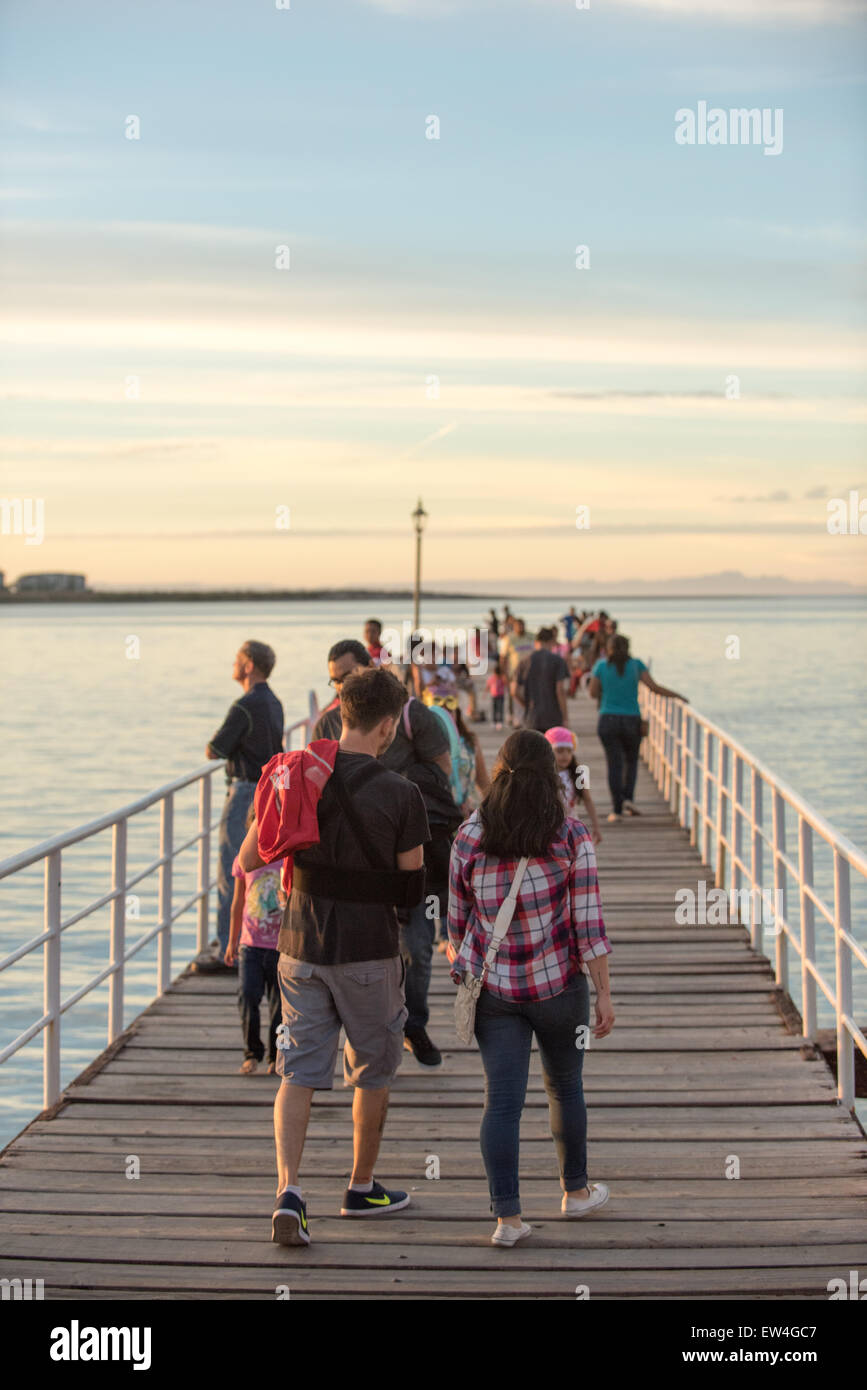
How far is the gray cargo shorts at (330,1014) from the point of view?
491 centimetres

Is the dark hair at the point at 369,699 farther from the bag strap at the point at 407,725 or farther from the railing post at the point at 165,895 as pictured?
the railing post at the point at 165,895

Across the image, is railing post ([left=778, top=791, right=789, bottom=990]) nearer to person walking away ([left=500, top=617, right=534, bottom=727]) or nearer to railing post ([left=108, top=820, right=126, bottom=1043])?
railing post ([left=108, top=820, right=126, bottom=1043])

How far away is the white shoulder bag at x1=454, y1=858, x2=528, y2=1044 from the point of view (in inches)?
190

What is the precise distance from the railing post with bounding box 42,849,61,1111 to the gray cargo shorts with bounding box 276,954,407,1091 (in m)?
1.64

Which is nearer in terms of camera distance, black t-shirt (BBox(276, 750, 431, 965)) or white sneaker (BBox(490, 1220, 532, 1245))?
black t-shirt (BBox(276, 750, 431, 965))

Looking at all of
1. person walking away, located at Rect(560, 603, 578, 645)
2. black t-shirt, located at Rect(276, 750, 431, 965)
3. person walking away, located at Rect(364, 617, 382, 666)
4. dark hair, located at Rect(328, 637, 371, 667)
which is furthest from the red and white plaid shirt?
person walking away, located at Rect(560, 603, 578, 645)

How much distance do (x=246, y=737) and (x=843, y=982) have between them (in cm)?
302

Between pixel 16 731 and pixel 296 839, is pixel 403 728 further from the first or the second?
pixel 16 731

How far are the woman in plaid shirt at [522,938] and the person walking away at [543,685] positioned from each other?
8.28 m

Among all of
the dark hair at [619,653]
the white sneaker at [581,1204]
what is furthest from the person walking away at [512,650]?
the white sneaker at [581,1204]

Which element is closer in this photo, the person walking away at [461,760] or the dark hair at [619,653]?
the person walking away at [461,760]

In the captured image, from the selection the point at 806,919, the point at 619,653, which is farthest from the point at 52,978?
the point at 619,653

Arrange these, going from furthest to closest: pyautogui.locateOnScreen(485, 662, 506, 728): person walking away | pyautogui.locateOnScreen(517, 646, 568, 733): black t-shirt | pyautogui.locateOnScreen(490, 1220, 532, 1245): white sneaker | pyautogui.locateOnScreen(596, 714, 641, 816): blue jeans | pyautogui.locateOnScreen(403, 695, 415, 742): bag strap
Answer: pyautogui.locateOnScreen(485, 662, 506, 728): person walking away
pyautogui.locateOnScreen(596, 714, 641, 816): blue jeans
pyautogui.locateOnScreen(517, 646, 568, 733): black t-shirt
pyautogui.locateOnScreen(403, 695, 415, 742): bag strap
pyautogui.locateOnScreen(490, 1220, 532, 1245): white sneaker
